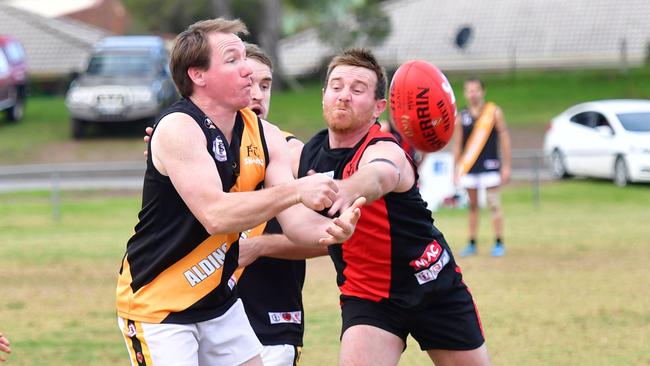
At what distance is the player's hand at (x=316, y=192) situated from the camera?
15.6ft

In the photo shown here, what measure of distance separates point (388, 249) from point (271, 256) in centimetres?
60

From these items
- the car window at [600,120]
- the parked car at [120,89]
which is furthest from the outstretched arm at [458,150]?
the parked car at [120,89]

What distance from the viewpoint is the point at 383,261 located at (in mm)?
5805

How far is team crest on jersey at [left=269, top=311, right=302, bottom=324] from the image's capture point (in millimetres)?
6016

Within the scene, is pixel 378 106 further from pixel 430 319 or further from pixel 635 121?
pixel 635 121

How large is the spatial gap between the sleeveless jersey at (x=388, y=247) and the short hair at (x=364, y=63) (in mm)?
196

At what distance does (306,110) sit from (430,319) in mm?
31793

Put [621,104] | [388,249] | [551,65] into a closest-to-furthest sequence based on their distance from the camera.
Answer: [388,249]
[621,104]
[551,65]

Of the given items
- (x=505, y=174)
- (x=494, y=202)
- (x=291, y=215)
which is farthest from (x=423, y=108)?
(x=505, y=174)

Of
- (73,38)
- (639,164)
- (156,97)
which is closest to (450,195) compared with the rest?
(639,164)

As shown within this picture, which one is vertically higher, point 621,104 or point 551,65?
point 621,104

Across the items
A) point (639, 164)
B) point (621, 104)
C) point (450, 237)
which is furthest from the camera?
point (621, 104)

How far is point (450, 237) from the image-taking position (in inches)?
640

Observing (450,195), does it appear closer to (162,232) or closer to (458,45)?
(162,232)
